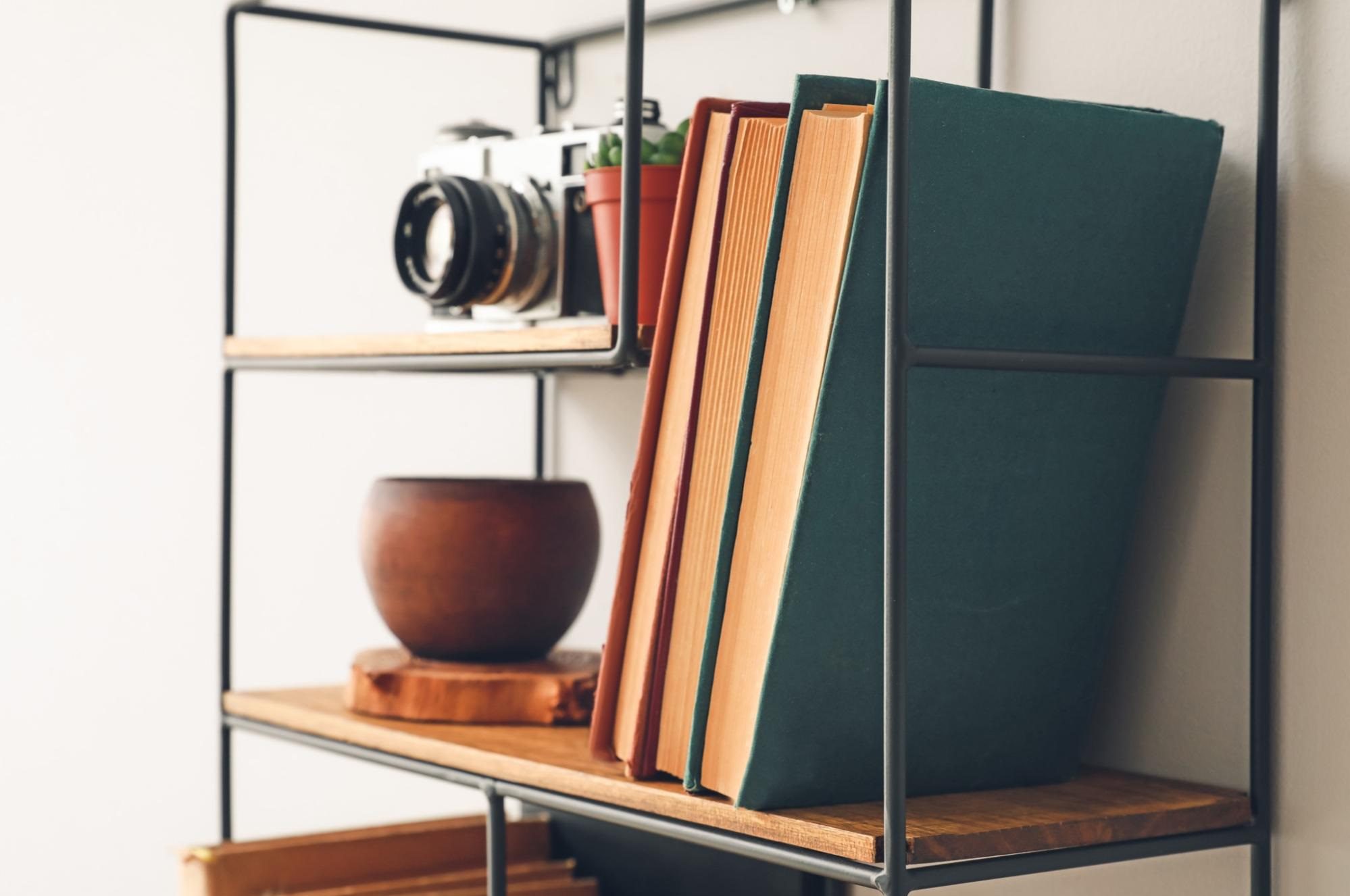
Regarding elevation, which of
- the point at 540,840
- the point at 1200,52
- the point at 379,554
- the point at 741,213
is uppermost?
the point at 1200,52

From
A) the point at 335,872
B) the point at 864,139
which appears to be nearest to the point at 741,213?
the point at 864,139

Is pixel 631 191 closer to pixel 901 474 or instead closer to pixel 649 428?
pixel 649 428

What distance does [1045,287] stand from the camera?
1.00 metres

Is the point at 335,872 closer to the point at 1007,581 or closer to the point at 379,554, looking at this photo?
the point at 379,554

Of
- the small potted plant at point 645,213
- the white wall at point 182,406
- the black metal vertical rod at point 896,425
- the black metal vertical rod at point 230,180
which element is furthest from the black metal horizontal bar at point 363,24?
the black metal vertical rod at point 896,425

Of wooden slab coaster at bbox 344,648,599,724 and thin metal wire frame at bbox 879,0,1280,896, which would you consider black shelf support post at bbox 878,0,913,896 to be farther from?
wooden slab coaster at bbox 344,648,599,724

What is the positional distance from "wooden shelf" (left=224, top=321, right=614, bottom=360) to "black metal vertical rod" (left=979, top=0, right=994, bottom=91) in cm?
33

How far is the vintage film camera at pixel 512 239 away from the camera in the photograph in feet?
4.17

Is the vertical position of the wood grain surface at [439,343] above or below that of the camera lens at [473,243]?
below

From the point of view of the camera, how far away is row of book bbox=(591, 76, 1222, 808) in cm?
94

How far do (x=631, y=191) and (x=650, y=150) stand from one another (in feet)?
0.42

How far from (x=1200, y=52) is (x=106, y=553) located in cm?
137

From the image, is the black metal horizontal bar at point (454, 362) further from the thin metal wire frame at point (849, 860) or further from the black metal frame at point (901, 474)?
the thin metal wire frame at point (849, 860)

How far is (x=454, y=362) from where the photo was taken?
1255 mm
